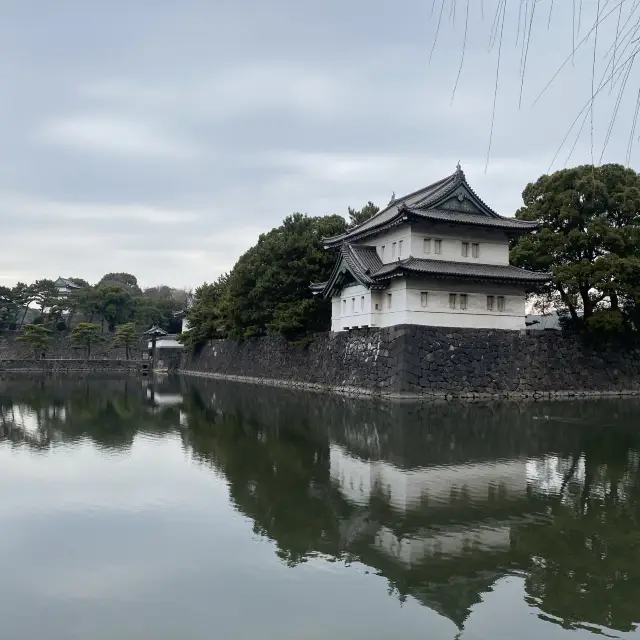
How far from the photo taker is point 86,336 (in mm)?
61562

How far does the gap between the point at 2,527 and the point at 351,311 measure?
2273cm

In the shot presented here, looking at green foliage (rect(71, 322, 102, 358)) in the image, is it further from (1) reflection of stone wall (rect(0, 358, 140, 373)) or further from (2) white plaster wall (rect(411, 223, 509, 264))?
(2) white plaster wall (rect(411, 223, 509, 264))

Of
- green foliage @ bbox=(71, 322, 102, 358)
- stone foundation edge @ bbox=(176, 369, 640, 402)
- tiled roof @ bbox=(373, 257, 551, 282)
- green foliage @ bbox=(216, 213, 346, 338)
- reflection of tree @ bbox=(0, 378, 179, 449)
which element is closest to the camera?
reflection of tree @ bbox=(0, 378, 179, 449)

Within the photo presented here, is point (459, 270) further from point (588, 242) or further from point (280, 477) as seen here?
point (280, 477)

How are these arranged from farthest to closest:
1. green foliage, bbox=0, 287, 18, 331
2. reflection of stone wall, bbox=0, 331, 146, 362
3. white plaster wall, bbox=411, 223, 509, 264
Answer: green foliage, bbox=0, 287, 18, 331, reflection of stone wall, bbox=0, 331, 146, 362, white plaster wall, bbox=411, 223, 509, 264

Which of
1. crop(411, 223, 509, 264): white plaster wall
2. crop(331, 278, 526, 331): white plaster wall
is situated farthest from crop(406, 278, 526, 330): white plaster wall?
crop(411, 223, 509, 264): white plaster wall

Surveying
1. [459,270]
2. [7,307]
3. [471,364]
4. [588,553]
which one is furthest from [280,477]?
[7,307]

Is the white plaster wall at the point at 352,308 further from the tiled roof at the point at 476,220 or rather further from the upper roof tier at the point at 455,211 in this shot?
the tiled roof at the point at 476,220

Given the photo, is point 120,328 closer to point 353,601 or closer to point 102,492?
point 102,492

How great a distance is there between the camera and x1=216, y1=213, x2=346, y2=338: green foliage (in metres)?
34.8

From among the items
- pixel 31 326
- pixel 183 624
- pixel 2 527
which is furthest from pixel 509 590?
pixel 31 326

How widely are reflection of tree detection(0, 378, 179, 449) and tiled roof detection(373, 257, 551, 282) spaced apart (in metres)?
10.1

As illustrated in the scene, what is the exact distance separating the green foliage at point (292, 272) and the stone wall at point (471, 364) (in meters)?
3.56

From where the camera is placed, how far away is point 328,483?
1068cm
